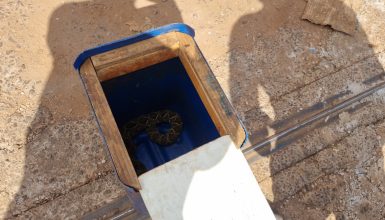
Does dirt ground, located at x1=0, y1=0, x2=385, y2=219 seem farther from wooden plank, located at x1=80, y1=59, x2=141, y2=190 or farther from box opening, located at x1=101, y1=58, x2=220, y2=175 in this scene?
wooden plank, located at x1=80, y1=59, x2=141, y2=190

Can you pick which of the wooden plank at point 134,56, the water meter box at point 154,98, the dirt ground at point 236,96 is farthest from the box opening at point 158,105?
the dirt ground at point 236,96

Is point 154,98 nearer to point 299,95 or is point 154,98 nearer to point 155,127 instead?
point 155,127

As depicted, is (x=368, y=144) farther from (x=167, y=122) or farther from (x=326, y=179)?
(x=167, y=122)

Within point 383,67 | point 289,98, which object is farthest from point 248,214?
point 383,67

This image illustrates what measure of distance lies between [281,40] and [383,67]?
154 cm

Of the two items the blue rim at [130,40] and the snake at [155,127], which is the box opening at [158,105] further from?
the blue rim at [130,40]

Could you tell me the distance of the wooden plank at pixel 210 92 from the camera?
2383mm

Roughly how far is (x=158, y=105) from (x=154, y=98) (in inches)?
6.9

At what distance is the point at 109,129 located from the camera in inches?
90.7

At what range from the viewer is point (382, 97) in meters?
4.34

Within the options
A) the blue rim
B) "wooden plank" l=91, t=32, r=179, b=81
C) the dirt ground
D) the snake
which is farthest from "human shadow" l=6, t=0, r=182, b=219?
the blue rim

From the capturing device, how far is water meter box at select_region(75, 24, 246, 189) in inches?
93.3

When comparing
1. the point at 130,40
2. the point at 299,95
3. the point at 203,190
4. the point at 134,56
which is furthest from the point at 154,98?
the point at 299,95

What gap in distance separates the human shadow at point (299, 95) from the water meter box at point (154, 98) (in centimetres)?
96
